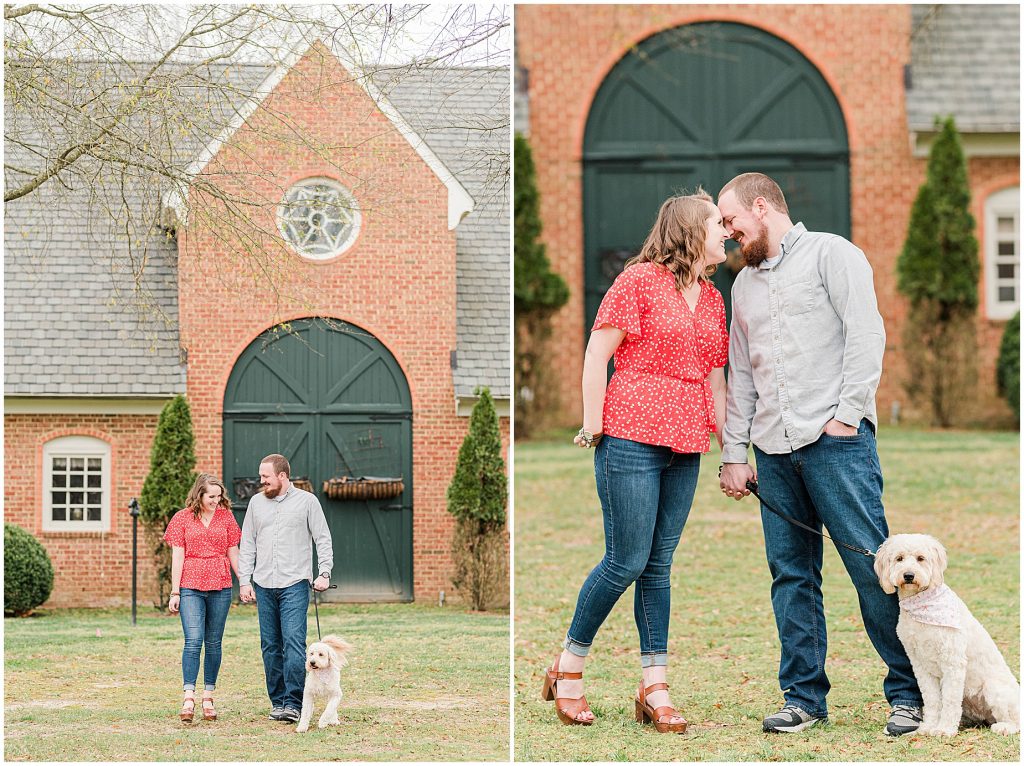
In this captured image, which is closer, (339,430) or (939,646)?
(939,646)

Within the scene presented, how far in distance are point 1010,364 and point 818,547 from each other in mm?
9284

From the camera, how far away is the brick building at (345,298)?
5211 mm

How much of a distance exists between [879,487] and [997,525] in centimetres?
521

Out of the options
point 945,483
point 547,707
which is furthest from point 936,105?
point 547,707

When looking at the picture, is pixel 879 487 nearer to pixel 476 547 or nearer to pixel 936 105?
pixel 476 547

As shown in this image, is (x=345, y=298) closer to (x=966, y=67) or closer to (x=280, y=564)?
(x=280, y=564)

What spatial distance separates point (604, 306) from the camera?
3.89 meters

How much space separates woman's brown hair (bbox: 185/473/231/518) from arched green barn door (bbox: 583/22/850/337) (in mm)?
8952

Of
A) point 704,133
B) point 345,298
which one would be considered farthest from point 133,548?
point 704,133

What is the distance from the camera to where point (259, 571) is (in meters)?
4.86

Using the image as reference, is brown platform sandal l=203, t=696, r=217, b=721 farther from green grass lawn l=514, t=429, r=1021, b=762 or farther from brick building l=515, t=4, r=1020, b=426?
brick building l=515, t=4, r=1020, b=426

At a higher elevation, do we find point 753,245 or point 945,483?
point 753,245

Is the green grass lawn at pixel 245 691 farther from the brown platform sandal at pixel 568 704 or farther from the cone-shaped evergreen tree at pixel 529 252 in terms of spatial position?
the cone-shaped evergreen tree at pixel 529 252

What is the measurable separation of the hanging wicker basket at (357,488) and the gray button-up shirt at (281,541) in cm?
30
